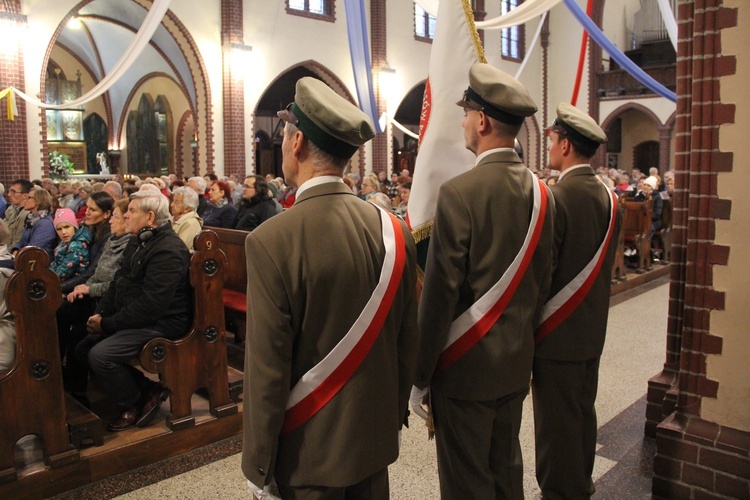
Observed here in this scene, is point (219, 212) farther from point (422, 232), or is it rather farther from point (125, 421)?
point (422, 232)

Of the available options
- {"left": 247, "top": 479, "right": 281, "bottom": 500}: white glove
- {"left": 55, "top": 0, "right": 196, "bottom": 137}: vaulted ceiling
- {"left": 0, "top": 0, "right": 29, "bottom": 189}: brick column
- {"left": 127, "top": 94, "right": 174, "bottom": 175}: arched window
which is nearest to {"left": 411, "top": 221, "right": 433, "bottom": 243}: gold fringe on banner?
{"left": 247, "top": 479, "right": 281, "bottom": 500}: white glove

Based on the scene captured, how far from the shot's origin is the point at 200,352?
361 cm

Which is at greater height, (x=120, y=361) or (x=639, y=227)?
(x=639, y=227)

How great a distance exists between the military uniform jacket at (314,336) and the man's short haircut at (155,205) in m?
2.06

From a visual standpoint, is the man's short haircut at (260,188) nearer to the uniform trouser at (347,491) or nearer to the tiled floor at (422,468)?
the tiled floor at (422,468)

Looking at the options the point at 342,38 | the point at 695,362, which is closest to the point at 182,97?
the point at 342,38

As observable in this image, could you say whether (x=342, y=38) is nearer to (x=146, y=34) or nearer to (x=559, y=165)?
(x=146, y=34)

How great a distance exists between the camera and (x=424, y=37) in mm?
16531

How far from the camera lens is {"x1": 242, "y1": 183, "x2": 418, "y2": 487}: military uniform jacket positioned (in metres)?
1.59

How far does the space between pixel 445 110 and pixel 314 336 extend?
64.4 inches

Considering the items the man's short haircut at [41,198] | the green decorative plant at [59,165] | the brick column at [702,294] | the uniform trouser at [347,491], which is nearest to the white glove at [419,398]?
the uniform trouser at [347,491]

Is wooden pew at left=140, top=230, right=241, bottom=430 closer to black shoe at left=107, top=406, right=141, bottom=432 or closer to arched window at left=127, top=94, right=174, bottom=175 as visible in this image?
black shoe at left=107, top=406, right=141, bottom=432

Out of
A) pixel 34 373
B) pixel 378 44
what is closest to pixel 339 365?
pixel 34 373

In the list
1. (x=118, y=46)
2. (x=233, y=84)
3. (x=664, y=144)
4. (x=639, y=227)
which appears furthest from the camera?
(x=664, y=144)
